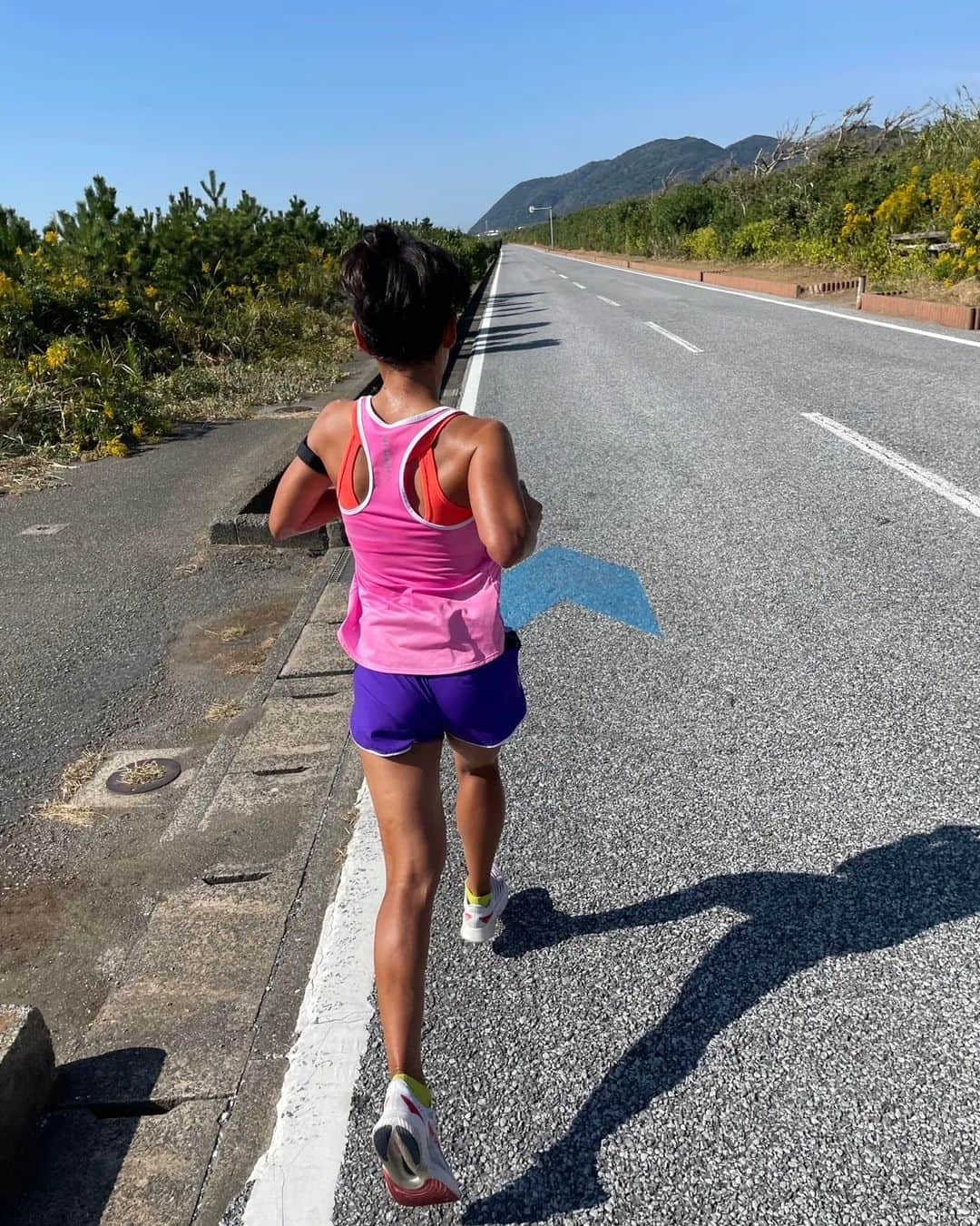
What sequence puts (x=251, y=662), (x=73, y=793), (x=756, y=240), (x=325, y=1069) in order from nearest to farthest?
1. (x=325, y=1069)
2. (x=73, y=793)
3. (x=251, y=662)
4. (x=756, y=240)

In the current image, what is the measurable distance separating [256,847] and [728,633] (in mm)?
2169

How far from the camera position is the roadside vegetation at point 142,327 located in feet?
31.4

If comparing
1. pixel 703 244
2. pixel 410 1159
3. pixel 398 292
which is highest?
pixel 398 292

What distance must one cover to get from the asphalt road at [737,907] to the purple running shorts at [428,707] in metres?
0.70

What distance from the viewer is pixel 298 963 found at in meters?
2.45

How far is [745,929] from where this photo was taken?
2465 mm

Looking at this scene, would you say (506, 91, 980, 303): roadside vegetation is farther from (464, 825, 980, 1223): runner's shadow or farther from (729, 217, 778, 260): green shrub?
(464, 825, 980, 1223): runner's shadow

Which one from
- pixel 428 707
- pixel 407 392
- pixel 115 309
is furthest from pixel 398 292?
pixel 115 309

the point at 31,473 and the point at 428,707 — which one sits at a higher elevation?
the point at 428,707

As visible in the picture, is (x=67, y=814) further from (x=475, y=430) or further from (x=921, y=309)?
(x=921, y=309)

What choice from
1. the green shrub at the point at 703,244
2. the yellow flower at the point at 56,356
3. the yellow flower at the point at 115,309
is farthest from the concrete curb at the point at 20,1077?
the green shrub at the point at 703,244

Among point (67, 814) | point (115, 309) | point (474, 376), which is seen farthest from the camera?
point (474, 376)

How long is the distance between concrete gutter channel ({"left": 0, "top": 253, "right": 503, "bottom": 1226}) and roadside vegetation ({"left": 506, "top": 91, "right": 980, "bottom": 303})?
1501 centimetres

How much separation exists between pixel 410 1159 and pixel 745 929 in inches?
42.5
